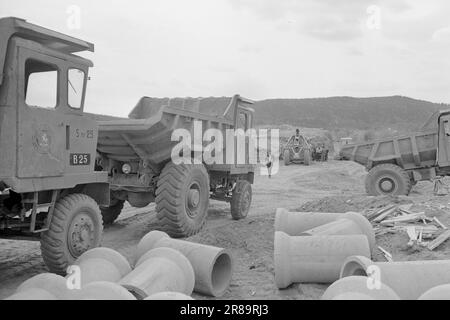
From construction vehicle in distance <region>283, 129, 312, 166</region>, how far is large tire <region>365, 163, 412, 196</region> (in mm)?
13954

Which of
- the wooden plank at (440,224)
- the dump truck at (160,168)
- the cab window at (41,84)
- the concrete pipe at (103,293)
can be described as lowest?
the wooden plank at (440,224)

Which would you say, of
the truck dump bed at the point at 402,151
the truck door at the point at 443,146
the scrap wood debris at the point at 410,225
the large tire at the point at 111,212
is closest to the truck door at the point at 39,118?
the large tire at the point at 111,212

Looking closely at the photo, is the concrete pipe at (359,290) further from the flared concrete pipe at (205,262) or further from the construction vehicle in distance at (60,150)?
the construction vehicle in distance at (60,150)

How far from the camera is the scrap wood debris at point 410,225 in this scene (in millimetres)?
6391

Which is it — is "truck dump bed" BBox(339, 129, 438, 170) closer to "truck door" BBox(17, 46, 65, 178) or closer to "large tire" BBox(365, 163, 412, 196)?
"large tire" BBox(365, 163, 412, 196)

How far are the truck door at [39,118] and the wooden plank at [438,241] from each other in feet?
15.8

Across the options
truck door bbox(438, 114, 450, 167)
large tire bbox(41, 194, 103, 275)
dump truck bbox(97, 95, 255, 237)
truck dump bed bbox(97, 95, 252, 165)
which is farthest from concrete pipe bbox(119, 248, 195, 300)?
truck door bbox(438, 114, 450, 167)

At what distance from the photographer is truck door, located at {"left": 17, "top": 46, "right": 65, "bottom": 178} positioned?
4.73 meters

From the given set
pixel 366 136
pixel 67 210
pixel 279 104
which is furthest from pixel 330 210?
pixel 279 104

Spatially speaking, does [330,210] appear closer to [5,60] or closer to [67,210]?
[67,210]

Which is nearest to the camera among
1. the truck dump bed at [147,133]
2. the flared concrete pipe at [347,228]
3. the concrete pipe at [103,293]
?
the concrete pipe at [103,293]

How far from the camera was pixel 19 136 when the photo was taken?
468 centimetres

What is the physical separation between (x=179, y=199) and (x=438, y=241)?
12.5ft

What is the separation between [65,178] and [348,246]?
10.9 feet
